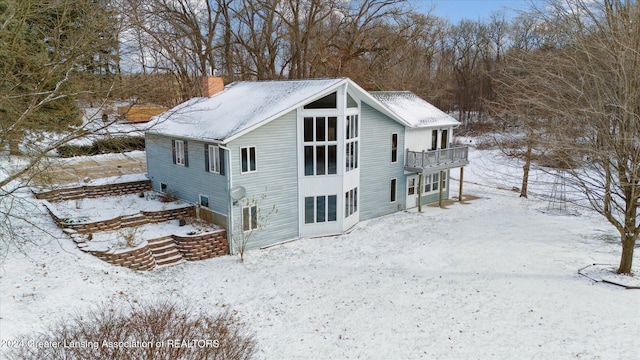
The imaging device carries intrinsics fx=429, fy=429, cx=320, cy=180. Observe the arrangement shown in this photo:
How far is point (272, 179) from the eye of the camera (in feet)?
55.2

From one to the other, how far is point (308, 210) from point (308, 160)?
2103 mm

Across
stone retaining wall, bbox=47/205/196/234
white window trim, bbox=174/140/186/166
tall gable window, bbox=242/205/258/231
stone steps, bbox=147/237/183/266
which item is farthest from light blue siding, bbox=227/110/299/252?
white window trim, bbox=174/140/186/166

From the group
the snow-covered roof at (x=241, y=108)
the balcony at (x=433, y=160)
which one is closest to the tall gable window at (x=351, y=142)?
the snow-covered roof at (x=241, y=108)

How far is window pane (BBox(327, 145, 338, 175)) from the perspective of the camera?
1779 centimetres

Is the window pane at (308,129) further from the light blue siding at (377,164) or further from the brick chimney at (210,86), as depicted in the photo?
the brick chimney at (210,86)

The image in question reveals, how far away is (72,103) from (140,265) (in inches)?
240

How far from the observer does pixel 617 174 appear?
1216cm

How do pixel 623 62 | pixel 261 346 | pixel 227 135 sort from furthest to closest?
pixel 227 135 < pixel 623 62 < pixel 261 346

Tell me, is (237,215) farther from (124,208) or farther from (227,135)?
(124,208)

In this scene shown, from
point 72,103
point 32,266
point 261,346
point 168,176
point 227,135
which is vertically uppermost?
point 72,103

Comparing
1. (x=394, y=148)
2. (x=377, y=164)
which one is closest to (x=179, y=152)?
(x=377, y=164)

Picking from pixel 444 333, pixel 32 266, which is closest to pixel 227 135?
pixel 32 266

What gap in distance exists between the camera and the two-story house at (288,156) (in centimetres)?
1622

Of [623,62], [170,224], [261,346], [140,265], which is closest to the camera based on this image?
[261,346]
